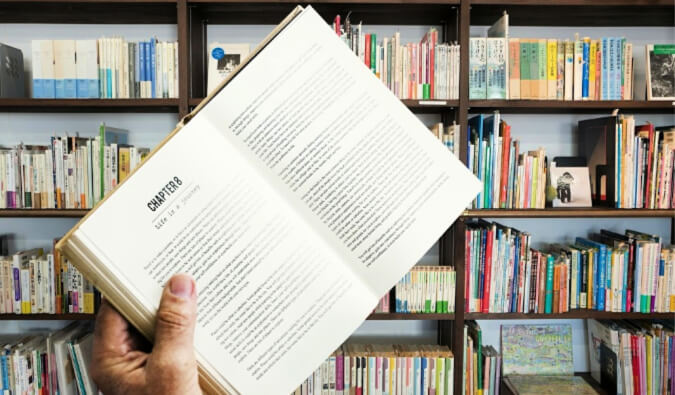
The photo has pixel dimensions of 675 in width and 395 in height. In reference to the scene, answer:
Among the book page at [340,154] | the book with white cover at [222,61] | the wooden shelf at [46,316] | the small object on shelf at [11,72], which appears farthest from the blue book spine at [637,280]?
the small object on shelf at [11,72]

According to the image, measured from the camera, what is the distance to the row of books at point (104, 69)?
1.57m

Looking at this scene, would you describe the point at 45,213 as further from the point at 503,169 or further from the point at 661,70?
the point at 661,70

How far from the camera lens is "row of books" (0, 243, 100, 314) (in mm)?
1575

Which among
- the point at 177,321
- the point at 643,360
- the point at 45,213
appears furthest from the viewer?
the point at 643,360

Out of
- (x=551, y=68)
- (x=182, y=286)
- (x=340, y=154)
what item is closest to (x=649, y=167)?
(x=551, y=68)

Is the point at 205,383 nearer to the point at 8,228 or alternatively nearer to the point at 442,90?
the point at 442,90

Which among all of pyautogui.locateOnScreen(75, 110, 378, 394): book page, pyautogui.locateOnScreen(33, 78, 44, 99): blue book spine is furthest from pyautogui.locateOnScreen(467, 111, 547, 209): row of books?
pyautogui.locateOnScreen(33, 78, 44, 99): blue book spine

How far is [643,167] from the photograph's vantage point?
1.61 m

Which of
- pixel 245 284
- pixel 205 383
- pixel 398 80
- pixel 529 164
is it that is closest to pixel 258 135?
pixel 245 284

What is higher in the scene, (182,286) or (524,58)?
(524,58)

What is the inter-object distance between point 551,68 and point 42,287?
197cm

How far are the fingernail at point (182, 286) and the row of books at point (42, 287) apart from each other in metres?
1.20

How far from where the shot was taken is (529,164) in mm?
1601

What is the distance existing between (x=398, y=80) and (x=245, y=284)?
3.72 ft
